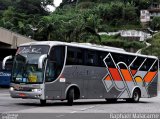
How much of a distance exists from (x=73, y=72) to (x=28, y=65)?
2.43 metres

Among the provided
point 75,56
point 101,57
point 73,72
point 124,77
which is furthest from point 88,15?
point 73,72

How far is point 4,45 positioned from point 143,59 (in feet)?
62.8

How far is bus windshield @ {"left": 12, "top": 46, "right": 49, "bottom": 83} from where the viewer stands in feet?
68.8

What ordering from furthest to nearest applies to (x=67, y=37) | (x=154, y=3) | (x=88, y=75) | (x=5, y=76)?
(x=154, y=3)
(x=67, y=37)
(x=5, y=76)
(x=88, y=75)

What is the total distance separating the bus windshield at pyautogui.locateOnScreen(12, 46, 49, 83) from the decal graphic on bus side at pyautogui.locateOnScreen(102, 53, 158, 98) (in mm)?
4899

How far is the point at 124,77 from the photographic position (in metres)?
26.8

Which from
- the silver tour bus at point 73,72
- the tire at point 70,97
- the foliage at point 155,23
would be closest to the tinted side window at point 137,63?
the silver tour bus at point 73,72

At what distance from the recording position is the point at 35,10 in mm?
121188

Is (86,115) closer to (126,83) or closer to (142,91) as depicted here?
(126,83)

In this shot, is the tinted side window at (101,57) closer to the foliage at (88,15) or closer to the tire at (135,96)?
the tire at (135,96)

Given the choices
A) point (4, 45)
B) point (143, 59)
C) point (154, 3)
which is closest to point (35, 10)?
point (154, 3)

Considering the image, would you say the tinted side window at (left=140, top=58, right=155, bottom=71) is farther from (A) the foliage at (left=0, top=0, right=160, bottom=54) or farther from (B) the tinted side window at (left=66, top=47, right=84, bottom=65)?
(A) the foliage at (left=0, top=0, right=160, bottom=54)

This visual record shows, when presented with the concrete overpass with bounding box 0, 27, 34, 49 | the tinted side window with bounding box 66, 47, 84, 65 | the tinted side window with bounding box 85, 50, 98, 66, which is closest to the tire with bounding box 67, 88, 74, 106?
the tinted side window with bounding box 66, 47, 84, 65

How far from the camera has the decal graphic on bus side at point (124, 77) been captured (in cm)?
2552
